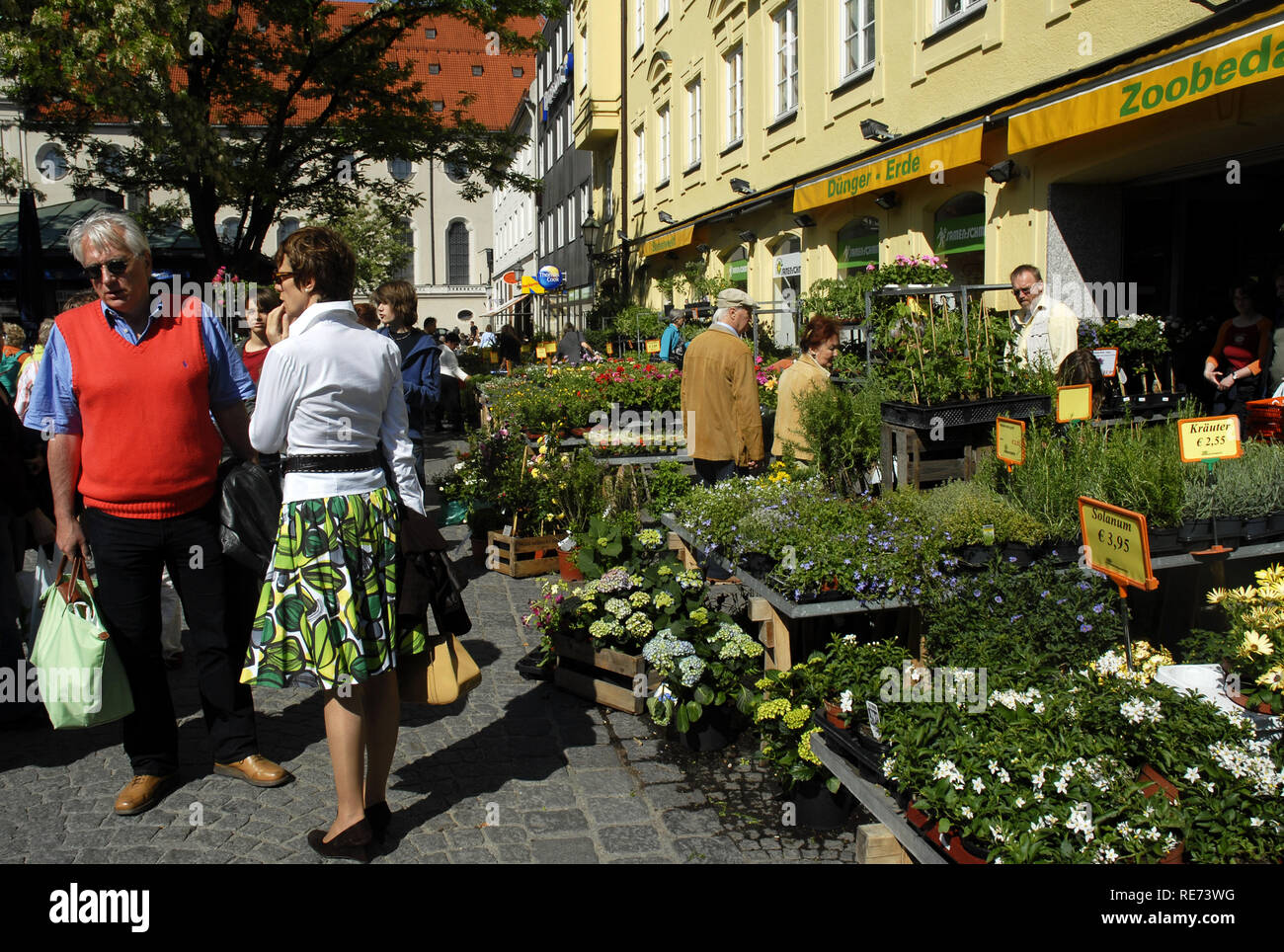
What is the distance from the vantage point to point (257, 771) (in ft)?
13.2

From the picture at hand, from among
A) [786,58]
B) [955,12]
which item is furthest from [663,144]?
[955,12]

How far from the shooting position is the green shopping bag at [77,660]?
372 cm

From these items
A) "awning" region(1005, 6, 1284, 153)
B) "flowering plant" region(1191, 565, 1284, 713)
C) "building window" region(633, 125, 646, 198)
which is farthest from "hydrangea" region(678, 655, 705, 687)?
"building window" region(633, 125, 646, 198)

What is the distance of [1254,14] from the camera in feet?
20.5

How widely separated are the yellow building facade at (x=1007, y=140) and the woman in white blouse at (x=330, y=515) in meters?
5.10

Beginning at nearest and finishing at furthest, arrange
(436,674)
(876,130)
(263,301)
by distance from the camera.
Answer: (436,674) → (263,301) → (876,130)

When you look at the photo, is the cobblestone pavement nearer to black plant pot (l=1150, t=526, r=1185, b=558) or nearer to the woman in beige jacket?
black plant pot (l=1150, t=526, r=1185, b=558)

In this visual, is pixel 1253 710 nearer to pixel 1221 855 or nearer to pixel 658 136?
pixel 1221 855

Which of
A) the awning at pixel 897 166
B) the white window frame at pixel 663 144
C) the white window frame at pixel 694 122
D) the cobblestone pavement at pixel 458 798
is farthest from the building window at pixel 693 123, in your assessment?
the cobblestone pavement at pixel 458 798

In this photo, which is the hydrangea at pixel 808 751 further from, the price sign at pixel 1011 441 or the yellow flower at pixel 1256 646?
the price sign at pixel 1011 441

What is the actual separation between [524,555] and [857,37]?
8.23m

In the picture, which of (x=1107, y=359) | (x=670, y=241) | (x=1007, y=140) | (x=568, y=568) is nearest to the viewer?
(x=1107, y=359)

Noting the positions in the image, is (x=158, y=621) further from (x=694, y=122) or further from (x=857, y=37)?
(x=694, y=122)

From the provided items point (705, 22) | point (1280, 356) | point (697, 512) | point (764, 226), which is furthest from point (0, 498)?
point (705, 22)
